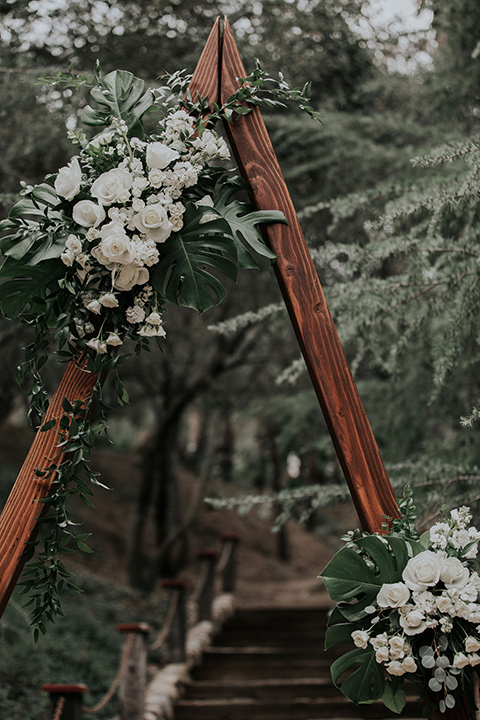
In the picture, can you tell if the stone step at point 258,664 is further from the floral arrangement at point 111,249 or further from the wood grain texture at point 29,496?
the wood grain texture at point 29,496

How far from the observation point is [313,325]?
206cm

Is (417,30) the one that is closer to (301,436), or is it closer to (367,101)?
(367,101)

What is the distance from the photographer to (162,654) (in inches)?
291

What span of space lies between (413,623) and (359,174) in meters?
4.38

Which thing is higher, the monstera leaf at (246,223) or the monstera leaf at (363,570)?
the monstera leaf at (246,223)

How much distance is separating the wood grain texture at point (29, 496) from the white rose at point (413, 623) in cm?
103

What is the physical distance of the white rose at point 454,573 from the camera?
71.7 inches

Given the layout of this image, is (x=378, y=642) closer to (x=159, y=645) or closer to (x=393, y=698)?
(x=393, y=698)

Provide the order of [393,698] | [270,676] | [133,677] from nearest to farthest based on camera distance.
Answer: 1. [393,698]
2. [133,677]
3. [270,676]

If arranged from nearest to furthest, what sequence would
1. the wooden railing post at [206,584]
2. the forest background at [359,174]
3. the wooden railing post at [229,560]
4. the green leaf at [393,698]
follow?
1. the green leaf at [393,698]
2. the forest background at [359,174]
3. the wooden railing post at [206,584]
4. the wooden railing post at [229,560]

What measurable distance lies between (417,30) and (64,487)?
508 cm

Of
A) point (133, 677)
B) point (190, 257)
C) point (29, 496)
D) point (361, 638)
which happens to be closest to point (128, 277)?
point (190, 257)

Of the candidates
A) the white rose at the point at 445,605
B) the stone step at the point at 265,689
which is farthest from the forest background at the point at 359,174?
the white rose at the point at 445,605

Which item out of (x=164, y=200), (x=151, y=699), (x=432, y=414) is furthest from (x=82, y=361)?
(x=151, y=699)
